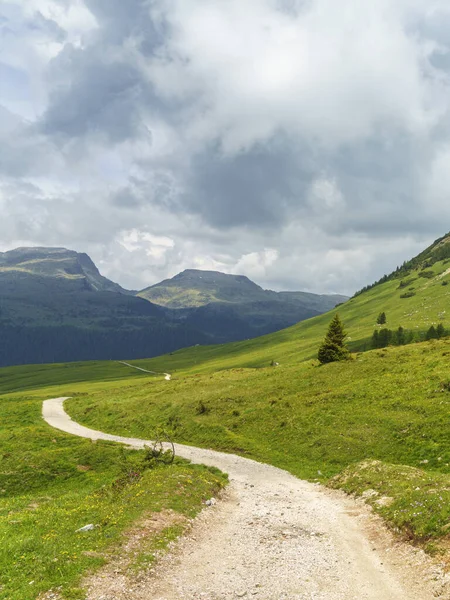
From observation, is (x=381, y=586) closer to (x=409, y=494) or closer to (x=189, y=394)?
(x=409, y=494)

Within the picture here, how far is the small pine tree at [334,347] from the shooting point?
64.7m

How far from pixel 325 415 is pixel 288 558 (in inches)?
1061

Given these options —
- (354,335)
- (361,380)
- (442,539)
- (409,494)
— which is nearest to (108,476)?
(409,494)

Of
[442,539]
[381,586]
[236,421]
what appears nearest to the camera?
[381,586]

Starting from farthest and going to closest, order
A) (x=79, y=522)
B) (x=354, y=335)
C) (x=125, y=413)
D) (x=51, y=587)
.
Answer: (x=354, y=335), (x=125, y=413), (x=79, y=522), (x=51, y=587)

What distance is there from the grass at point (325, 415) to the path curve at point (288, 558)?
214 cm

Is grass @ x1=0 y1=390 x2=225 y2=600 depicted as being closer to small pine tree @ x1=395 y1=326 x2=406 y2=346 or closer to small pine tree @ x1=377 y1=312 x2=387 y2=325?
small pine tree @ x1=395 y1=326 x2=406 y2=346

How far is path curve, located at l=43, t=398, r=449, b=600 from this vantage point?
47.9 ft

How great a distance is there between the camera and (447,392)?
1545 inches

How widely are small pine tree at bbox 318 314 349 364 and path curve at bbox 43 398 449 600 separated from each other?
3852cm

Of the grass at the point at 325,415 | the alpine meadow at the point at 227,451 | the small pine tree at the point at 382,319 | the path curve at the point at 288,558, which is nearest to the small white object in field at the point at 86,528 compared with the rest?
the alpine meadow at the point at 227,451

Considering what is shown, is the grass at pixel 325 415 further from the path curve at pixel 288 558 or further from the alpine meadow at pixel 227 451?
the path curve at pixel 288 558

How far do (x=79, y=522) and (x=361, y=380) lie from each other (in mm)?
38454

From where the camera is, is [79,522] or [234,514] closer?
[79,522]
